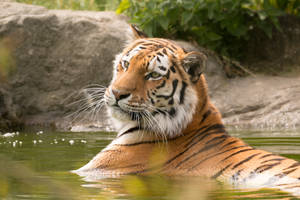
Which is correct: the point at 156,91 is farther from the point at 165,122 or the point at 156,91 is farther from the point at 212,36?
the point at 212,36

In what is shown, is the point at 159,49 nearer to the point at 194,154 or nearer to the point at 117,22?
the point at 194,154

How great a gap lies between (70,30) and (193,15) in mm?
2314

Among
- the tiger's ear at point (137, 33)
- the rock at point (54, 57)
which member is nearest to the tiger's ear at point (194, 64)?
the tiger's ear at point (137, 33)

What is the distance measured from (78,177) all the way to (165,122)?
2.26 ft

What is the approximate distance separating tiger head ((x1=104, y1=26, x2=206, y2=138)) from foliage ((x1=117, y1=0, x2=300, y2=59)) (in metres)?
5.06

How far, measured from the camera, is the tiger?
10.5 ft

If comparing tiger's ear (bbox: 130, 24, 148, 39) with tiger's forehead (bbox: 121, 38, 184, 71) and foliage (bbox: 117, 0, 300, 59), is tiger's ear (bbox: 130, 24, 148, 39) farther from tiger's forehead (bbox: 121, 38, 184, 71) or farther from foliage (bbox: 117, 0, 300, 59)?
foliage (bbox: 117, 0, 300, 59)

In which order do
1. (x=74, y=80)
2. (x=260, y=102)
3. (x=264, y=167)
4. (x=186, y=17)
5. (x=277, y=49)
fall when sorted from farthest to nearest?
1. (x=277, y=49)
2. (x=74, y=80)
3. (x=186, y=17)
4. (x=260, y=102)
5. (x=264, y=167)

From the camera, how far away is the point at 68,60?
893 centimetres

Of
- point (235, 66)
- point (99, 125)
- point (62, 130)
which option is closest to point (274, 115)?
point (235, 66)

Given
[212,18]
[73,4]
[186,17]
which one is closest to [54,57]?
[186,17]

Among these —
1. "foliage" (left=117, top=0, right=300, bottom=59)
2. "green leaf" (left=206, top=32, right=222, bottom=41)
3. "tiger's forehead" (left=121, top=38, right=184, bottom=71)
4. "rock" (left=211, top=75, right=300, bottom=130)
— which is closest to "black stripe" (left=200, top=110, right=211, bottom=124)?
"tiger's forehead" (left=121, top=38, right=184, bottom=71)

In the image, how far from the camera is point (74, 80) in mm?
8750

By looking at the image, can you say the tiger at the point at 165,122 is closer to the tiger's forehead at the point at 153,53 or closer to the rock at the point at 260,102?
the tiger's forehead at the point at 153,53
